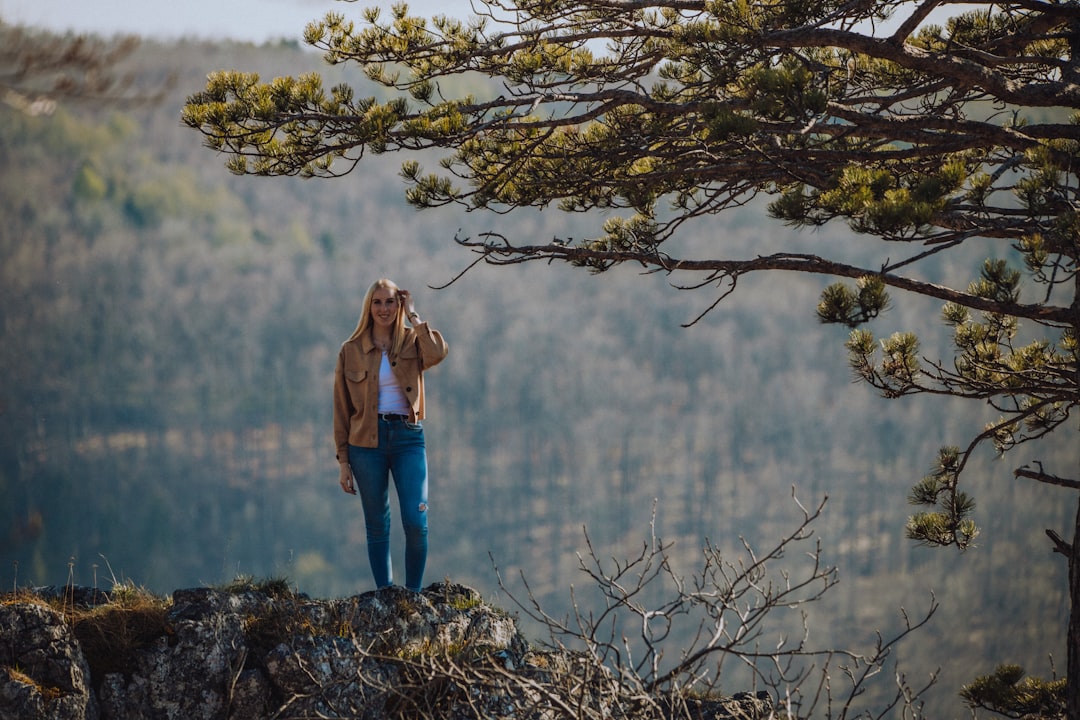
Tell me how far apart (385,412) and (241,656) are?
0.90 m

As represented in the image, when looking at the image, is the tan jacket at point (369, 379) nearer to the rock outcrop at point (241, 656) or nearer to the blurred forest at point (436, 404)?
the rock outcrop at point (241, 656)

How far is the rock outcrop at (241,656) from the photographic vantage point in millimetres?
3176

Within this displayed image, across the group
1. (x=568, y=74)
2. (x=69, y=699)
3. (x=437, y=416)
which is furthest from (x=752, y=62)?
(x=437, y=416)

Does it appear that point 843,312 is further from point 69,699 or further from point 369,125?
point 69,699

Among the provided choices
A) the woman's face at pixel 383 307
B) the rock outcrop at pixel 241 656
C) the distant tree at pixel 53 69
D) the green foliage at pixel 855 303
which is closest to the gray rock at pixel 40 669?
the rock outcrop at pixel 241 656

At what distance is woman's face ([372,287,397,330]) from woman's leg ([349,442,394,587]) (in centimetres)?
41

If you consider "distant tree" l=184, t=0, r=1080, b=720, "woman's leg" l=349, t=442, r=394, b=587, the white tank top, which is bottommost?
"woman's leg" l=349, t=442, r=394, b=587

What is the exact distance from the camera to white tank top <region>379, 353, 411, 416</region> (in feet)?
11.6

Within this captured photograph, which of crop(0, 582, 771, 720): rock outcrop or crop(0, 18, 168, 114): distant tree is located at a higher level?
crop(0, 18, 168, 114): distant tree

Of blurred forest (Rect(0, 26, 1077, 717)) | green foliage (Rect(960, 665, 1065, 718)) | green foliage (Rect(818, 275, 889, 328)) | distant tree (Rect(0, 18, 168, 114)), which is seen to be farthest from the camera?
blurred forest (Rect(0, 26, 1077, 717))

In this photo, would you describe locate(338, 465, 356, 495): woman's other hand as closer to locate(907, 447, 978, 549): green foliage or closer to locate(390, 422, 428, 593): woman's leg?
locate(390, 422, 428, 593): woman's leg

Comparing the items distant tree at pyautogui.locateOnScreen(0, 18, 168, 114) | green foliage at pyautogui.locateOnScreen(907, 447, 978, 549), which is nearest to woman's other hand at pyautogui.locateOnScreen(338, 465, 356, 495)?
distant tree at pyautogui.locateOnScreen(0, 18, 168, 114)

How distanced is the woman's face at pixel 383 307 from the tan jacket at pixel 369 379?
0.06 m

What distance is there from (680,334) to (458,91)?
12.2 ft
